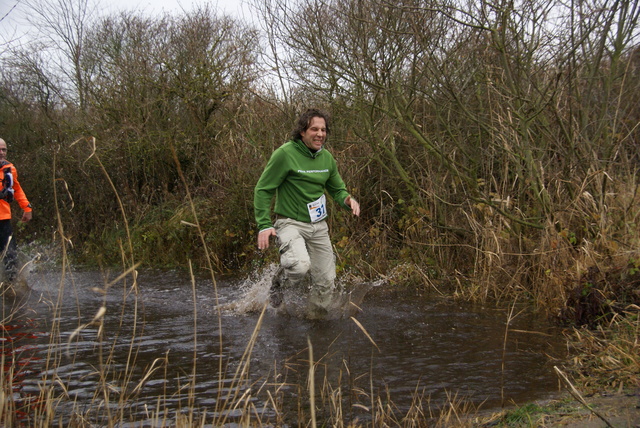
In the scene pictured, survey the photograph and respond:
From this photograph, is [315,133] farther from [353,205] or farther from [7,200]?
[7,200]

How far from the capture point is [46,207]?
16.7m

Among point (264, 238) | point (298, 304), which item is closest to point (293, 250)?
point (264, 238)

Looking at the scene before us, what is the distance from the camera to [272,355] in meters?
5.36

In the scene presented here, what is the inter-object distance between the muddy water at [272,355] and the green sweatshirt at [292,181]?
3.75 feet

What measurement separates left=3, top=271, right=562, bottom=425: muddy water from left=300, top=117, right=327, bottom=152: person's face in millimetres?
1785

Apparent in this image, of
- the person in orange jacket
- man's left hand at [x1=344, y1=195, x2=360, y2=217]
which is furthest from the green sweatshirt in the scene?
the person in orange jacket

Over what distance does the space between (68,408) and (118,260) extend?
1023 centimetres

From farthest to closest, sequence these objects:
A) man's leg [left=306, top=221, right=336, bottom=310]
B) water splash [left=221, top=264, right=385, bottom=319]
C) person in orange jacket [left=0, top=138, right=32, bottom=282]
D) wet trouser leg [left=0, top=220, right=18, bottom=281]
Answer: wet trouser leg [left=0, top=220, right=18, bottom=281] → person in orange jacket [left=0, top=138, right=32, bottom=282] → water splash [left=221, top=264, right=385, bottom=319] → man's leg [left=306, top=221, right=336, bottom=310]

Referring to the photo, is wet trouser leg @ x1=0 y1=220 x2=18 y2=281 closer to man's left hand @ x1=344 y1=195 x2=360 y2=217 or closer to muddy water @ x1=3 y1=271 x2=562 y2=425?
muddy water @ x1=3 y1=271 x2=562 y2=425

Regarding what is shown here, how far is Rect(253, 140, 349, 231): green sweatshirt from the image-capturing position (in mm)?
6234

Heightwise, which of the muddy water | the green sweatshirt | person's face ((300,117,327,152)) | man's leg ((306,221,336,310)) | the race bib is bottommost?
the muddy water

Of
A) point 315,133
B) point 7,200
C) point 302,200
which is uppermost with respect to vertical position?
point 315,133

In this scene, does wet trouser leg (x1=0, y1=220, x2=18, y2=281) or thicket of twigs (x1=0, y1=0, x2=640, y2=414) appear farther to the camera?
wet trouser leg (x1=0, y1=220, x2=18, y2=281)

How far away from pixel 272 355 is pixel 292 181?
5.76ft
